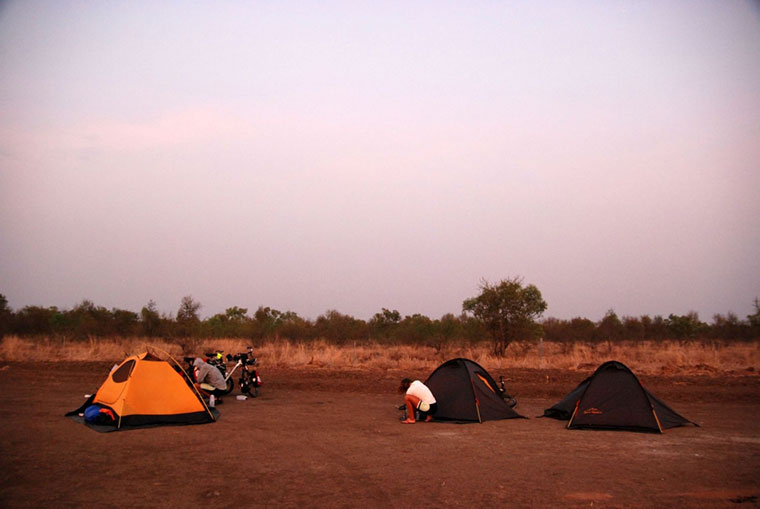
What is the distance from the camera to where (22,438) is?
10055 millimetres

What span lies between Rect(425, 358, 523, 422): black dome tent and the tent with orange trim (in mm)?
4933

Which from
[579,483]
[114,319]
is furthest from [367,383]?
[114,319]

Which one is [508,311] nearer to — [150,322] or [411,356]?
[411,356]

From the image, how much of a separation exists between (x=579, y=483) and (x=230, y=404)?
31.5 ft

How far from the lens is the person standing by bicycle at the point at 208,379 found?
14.4m

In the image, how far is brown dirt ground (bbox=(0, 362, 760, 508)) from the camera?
7.07 meters

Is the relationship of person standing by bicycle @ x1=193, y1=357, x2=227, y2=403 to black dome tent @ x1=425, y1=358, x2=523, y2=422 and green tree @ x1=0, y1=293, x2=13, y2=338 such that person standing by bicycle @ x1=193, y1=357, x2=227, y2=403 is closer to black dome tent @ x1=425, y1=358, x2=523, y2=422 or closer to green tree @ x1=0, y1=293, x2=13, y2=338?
black dome tent @ x1=425, y1=358, x2=523, y2=422

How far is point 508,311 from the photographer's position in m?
29.9

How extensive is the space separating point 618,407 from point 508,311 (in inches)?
719

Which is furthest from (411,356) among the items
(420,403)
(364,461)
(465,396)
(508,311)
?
(364,461)

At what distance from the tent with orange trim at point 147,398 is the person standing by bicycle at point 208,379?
1824 millimetres

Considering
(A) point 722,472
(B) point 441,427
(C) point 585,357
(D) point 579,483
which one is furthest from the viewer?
(C) point 585,357

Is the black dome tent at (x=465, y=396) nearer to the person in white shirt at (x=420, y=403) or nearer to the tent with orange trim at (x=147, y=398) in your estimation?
the person in white shirt at (x=420, y=403)

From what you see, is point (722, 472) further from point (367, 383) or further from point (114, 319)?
point (114, 319)
